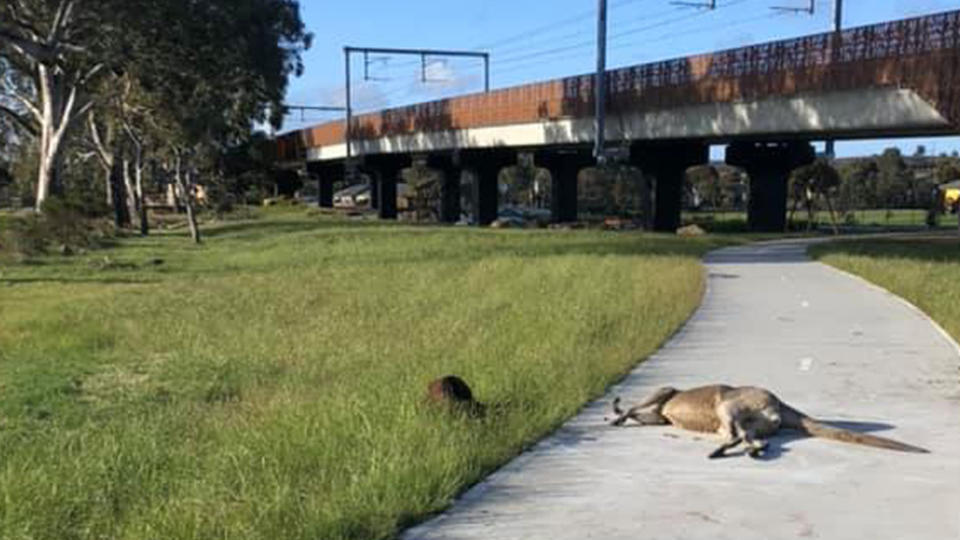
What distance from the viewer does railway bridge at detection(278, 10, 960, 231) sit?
3536cm

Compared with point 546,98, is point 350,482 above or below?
below

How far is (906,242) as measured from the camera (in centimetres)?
3691

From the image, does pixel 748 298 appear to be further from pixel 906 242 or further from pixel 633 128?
pixel 633 128

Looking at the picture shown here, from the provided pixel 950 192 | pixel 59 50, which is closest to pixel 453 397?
pixel 59 50

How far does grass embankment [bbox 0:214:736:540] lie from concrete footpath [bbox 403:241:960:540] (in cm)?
32

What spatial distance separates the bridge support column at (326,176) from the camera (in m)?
118

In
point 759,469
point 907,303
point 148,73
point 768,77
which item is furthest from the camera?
point 768,77

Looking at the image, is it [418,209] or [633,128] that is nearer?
[633,128]

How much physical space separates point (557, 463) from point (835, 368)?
4949 mm

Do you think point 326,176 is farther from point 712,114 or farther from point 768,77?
point 768,77

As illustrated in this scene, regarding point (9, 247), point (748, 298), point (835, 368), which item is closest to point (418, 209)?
point (9, 247)

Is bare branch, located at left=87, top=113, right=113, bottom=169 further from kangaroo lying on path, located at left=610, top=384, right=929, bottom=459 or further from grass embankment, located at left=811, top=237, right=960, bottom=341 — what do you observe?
kangaroo lying on path, located at left=610, top=384, right=929, bottom=459

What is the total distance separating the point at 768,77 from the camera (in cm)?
4200

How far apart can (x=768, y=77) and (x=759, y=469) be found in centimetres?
3644
